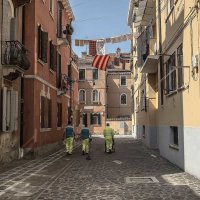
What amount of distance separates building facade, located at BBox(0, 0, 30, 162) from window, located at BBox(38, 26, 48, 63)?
89.6 inches

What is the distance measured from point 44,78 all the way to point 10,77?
541cm

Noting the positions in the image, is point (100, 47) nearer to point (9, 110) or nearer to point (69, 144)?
point (69, 144)

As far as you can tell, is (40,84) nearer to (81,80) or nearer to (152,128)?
(152,128)

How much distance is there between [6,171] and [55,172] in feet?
5.21

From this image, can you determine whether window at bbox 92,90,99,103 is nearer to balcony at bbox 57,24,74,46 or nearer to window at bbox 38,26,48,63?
balcony at bbox 57,24,74,46

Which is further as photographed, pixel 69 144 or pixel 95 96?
pixel 95 96

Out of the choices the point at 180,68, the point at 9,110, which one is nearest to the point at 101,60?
the point at 9,110

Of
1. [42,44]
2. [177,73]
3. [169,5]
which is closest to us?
[177,73]

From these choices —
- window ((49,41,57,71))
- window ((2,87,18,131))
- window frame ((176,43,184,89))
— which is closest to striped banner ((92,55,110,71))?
window ((49,41,57,71))

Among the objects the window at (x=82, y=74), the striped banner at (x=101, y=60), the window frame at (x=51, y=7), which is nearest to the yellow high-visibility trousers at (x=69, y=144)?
the window frame at (x=51, y=7)

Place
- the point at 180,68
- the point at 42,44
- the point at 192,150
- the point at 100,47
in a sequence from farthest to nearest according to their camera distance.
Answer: the point at 100,47, the point at 42,44, the point at 180,68, the point at 192,150

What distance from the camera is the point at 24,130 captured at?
61.1 ft

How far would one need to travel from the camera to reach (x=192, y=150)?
12.0m

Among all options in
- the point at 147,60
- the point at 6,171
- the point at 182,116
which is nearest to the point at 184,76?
the point at 182,116
